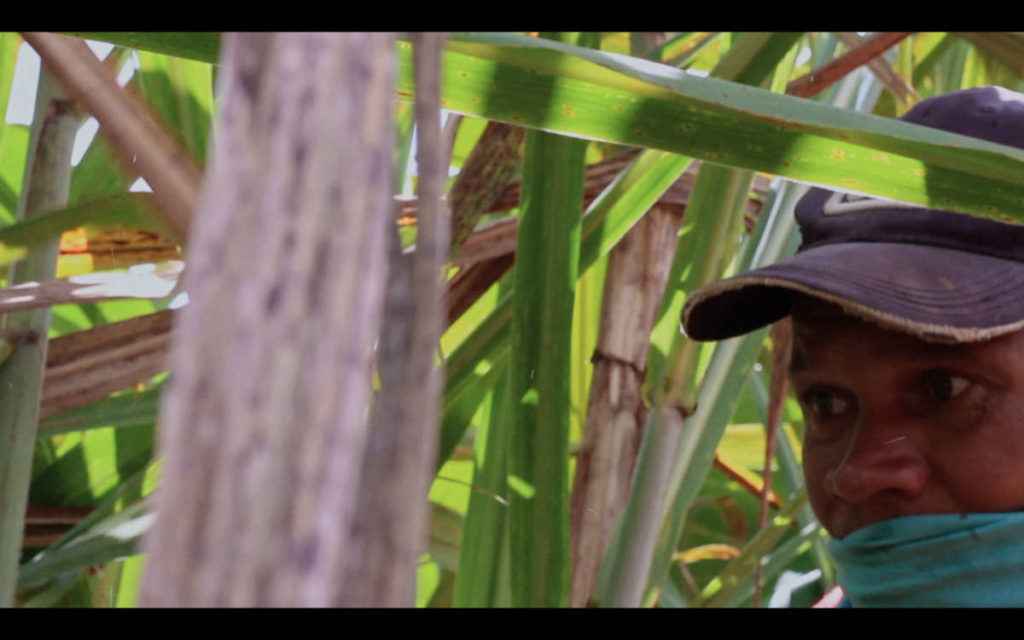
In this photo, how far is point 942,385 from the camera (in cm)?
57

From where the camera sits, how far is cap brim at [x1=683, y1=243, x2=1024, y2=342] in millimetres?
552

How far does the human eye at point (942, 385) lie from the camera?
0.56 meters

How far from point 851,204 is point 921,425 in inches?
5.7

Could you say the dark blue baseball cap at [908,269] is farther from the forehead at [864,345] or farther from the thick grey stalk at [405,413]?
the thick grey stalk at [405,413]

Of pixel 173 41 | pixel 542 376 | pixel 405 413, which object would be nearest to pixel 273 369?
pixel 405 413

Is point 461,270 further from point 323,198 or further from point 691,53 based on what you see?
point 323,198

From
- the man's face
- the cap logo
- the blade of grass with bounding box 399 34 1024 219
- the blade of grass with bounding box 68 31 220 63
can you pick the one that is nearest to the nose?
the man's face

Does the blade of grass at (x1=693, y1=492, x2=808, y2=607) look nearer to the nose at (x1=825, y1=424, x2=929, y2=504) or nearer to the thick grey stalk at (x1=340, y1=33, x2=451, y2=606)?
the nose at (x1=825, y1=424, x2=929, y2=504)

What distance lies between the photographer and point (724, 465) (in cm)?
107

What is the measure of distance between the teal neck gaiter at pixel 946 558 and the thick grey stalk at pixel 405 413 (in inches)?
18.2

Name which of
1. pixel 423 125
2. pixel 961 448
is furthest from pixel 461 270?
pixel 423 125

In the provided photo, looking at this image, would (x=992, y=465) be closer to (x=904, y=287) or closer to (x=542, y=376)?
(x=904, y=287)

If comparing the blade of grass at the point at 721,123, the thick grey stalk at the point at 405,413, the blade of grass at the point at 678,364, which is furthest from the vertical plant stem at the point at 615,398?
the thick grey stalk at the point at 405,413

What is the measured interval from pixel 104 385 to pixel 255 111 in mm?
583
